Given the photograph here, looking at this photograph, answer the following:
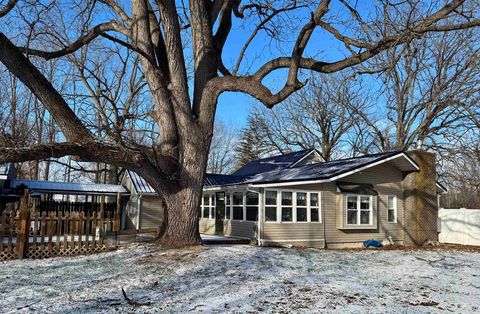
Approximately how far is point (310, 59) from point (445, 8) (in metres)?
3.44

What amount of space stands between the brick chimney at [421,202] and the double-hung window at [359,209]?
2325 mm

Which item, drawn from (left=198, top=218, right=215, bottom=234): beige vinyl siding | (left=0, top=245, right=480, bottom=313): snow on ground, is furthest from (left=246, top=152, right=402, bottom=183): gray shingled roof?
(left=0, top=245, right=480, bottom=313): snow on ground

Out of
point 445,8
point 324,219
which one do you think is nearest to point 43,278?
point 445,8

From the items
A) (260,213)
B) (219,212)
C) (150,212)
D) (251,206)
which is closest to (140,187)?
(150,212)

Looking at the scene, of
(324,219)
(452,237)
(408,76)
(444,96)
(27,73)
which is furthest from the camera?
(408,76)

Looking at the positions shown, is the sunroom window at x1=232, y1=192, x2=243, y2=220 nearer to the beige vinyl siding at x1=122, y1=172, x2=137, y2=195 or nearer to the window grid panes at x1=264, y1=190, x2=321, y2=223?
the window grid panes at x1=264, y1=190, x2=321, y2=223

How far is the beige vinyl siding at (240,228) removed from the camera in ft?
53.0

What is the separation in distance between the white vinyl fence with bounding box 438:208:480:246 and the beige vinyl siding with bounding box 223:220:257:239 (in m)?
11.3

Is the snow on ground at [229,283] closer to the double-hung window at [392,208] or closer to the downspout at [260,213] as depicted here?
the downspout at [260,213]

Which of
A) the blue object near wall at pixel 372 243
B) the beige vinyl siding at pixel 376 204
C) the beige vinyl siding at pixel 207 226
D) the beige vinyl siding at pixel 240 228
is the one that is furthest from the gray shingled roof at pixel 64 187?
the blue object near wall at pixel 372 243

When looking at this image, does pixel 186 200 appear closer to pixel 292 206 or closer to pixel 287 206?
pixel 287 206

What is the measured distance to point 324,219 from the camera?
1650cm

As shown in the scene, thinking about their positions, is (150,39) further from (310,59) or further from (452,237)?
(452,237)

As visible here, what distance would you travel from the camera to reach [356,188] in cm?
1697
